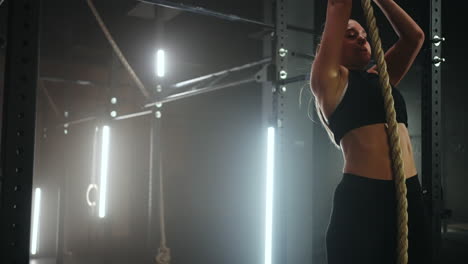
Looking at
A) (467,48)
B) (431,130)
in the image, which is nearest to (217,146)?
(467,48)

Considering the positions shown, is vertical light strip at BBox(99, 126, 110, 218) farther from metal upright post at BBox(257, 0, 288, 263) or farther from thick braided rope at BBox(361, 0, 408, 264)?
thick braided rope at BBox(361, 0, 408, 264)

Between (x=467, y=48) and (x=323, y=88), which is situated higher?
(x=467, y=48)

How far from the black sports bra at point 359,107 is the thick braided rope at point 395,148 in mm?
119

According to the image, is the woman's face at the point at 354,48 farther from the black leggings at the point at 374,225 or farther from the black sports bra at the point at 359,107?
the black leggings at the point at 374,225

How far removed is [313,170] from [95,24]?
266 cm

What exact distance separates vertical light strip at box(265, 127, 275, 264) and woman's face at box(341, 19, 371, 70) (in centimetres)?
123

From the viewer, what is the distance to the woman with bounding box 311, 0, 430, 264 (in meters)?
1.19

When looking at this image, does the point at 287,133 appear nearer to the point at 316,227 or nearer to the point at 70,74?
the point at 316,227

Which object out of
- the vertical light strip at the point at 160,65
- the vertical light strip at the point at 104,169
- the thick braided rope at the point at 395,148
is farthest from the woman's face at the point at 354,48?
the vertical light strip at the point at 104,169

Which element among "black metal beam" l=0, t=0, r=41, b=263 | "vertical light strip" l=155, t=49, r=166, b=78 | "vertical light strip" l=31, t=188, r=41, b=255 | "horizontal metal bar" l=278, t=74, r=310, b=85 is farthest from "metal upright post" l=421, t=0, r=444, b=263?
"vertical light strip" l=31, t=188, r=41, b=255

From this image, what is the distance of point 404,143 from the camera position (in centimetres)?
127

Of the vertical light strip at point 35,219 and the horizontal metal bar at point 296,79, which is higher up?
the horizontal metal bar at point 296,79

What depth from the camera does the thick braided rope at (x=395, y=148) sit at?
43.1 inches

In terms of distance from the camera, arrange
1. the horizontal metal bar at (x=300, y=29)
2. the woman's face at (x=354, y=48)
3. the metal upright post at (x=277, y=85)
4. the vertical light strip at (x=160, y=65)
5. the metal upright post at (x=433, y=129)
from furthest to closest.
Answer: the horizontal metal bar at (x=300, y=29), the vertical light strip at (x=160, y=65), the metal upright post at (x=277, y=85), the metal upright post at (x=433, y=129), the woman's face at (x=354, y=48)
